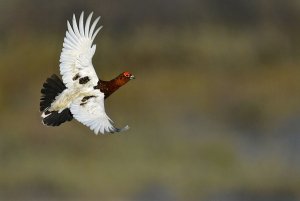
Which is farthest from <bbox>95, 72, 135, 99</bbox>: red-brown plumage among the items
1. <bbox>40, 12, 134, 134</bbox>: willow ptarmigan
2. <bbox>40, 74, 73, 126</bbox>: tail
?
<bbox>40, 74, 73, 126</bbox>: tail

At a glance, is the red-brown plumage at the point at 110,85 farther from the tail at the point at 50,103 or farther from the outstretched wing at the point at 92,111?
the tail at the point at 50,103

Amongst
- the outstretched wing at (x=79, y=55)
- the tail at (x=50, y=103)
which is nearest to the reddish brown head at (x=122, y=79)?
the outstretched wing at (x=79, y=55)

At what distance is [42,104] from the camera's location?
7.24 metres

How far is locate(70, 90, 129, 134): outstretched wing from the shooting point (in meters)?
6.92

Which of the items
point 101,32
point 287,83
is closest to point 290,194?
point 287,83

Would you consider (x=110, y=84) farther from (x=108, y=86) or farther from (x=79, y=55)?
(x=79, y=55)

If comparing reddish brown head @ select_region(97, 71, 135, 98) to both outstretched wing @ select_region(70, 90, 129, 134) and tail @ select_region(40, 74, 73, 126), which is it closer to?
outstretched wing @ select_region(70, 90, 129, 134)

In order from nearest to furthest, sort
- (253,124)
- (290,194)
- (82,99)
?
1. (82,99)
2. (290,194)
3. (253,124)

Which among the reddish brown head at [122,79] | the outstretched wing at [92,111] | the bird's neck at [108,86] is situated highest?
the reddish brown head at [122,79]

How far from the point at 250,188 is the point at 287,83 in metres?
1.01

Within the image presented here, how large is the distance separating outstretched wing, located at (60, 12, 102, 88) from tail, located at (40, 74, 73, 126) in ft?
0.21

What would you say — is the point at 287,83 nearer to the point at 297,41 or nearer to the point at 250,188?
the point at 297,41

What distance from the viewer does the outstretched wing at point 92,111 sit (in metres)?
6.92

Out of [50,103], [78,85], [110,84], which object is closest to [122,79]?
[110,84]
